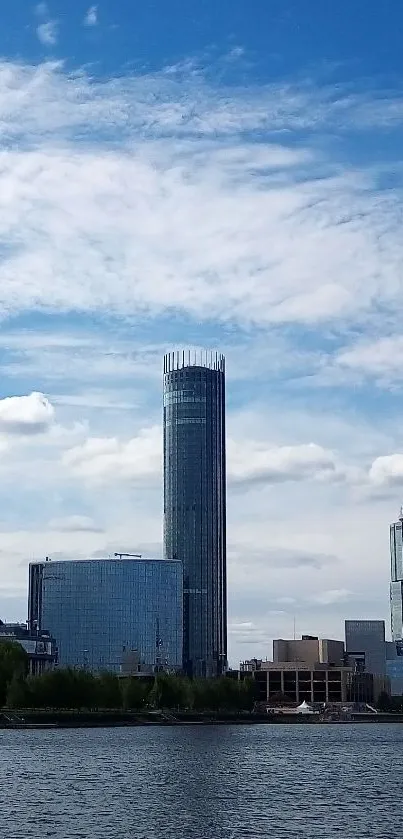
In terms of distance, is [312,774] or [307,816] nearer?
[307,816]

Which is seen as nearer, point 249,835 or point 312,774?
point 249,835

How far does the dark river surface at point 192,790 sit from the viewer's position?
7300 cm

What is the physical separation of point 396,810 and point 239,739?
10130 cm

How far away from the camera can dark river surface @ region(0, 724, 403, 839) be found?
73000 millimetres

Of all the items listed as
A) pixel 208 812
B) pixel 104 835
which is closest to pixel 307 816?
pixel 208 812

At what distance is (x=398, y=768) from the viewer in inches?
5017

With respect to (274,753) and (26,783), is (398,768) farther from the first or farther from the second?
(26,783)

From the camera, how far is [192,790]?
95562 millimetres

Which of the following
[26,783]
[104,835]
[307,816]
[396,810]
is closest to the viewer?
[104,835]

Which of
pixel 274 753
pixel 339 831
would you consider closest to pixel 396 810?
pixel 339 831

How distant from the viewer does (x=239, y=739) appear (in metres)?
184

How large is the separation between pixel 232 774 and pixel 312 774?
7.27m

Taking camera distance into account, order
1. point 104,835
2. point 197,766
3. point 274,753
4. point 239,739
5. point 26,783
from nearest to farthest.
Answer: point 104,835, point 26,783, point 197,766, point 274,753, point 239,739

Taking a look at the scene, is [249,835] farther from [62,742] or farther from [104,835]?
[62,742]
